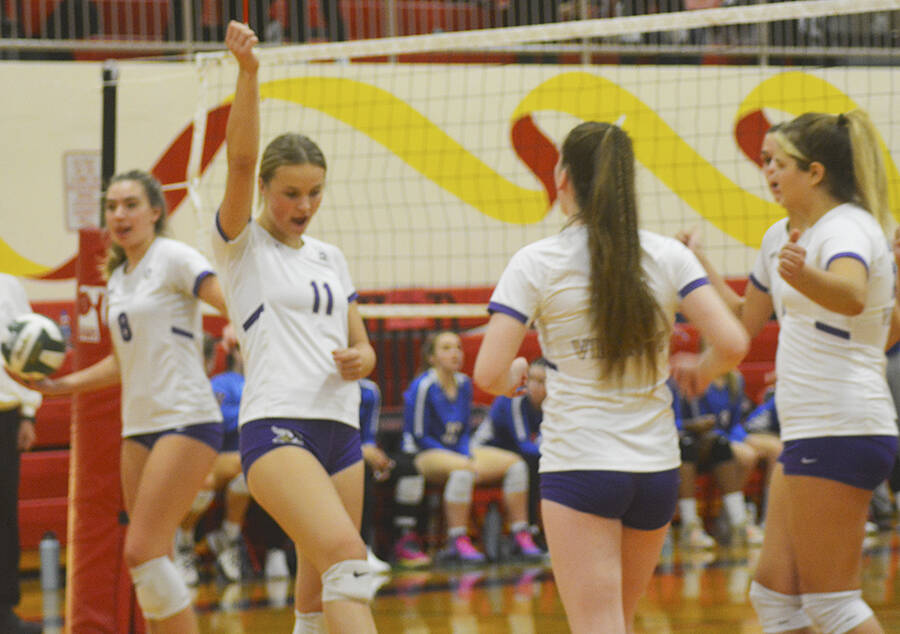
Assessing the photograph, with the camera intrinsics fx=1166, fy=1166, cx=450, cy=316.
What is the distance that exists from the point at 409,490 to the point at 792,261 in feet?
16.2

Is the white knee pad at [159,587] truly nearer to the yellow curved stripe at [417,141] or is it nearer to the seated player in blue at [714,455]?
the seated player in blue at [714,455]

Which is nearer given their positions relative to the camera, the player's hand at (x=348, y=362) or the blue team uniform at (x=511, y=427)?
the player's hand at (x=348, y=362)

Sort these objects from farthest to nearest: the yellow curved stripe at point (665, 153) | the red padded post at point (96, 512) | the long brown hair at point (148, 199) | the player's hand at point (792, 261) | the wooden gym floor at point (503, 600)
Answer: the yellow curved stripe at point (665, 153) → the wooden gym floor at point (503, 600) → the red padded post at point (96, 512) → the long brown hair at point (148, 199) → the player's hand at point (792, 261)

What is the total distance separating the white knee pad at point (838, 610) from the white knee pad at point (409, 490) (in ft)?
15.1

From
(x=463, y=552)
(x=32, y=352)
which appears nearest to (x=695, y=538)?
(x=463, y=552)

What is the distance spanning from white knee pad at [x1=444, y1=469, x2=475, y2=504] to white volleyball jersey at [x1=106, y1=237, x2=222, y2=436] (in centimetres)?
354

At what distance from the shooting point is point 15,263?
8492mm

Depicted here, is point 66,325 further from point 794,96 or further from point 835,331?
point 794,96

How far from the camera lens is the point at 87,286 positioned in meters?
4.74

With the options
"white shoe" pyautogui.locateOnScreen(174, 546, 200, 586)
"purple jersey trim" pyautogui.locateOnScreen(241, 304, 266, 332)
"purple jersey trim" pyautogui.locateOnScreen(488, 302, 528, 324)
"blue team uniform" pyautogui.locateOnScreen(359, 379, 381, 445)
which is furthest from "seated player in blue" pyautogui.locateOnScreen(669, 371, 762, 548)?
"purple jersey trim" pyautogui.locateOnScreen(488, 302, 528, 324)

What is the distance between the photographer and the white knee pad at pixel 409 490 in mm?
7527

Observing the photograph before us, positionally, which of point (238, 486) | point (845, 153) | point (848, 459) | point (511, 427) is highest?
point (845, 153)

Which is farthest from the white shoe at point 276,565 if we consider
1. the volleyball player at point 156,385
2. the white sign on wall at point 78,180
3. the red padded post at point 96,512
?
the volleyball player at point 156,385

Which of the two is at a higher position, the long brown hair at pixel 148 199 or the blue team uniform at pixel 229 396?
the long brown hair at pixel 148 199
